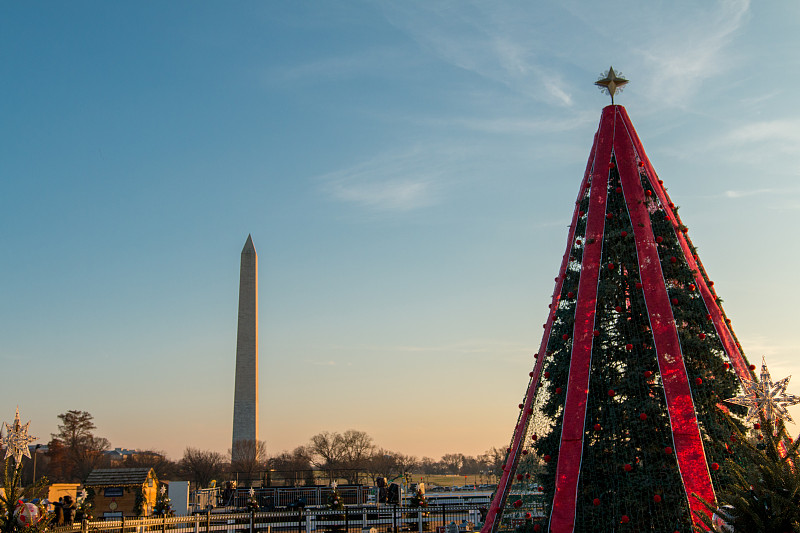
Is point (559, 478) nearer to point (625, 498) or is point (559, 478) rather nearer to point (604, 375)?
point (625, 498)

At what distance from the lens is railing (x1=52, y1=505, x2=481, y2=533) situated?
56.8 feet

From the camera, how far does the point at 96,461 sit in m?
72.2

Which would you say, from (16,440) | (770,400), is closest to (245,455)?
(16,440)

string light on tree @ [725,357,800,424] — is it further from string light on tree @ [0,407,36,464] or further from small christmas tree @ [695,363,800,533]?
string light on tree @ [0,407,36,464]

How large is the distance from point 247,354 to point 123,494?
921 inches

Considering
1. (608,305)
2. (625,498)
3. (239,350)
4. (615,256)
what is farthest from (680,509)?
(239,350)

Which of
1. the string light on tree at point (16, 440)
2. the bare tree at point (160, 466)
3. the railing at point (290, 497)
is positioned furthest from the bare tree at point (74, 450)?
the string light on tree at point (16, 440)

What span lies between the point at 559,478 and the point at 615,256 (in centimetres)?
364

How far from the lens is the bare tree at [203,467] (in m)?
58.0

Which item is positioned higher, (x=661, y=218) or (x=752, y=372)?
(x=661, y=218)

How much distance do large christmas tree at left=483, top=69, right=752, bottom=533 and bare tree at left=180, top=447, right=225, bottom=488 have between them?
48999 millimetres

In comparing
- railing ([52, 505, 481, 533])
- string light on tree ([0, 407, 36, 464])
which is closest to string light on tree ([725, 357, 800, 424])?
railing ([52, 505, 481, 533])

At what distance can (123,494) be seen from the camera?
84.2ft

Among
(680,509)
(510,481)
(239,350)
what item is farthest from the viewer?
(239,350)
